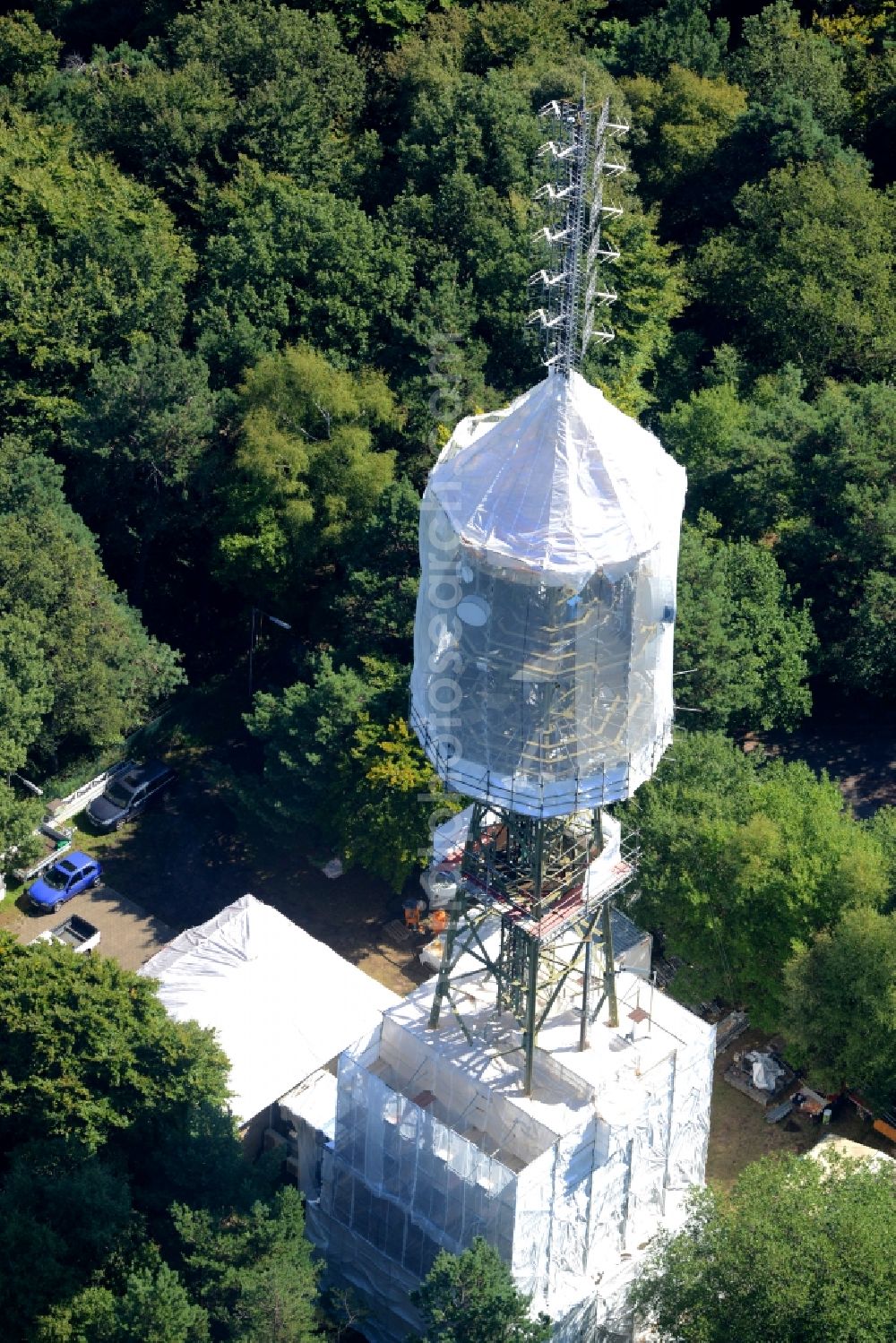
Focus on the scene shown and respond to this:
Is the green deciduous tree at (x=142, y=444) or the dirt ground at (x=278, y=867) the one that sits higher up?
the green deciduous tree at (x=142, y=444)

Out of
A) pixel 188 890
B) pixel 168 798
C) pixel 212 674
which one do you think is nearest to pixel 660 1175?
pixel 188 890

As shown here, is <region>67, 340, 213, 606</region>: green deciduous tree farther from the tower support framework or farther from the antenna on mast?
the antenna on mast

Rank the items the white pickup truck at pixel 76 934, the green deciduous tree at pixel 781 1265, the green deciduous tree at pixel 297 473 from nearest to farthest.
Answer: the green deciduous tree at pixel 781 1265
the white pickup truck at pixel 76 934
the green deciduous tree at pixel 297 473

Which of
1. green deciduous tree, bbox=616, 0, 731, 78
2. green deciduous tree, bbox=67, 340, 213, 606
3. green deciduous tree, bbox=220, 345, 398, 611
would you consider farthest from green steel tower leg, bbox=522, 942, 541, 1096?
green deciduous tree, bbox=616, 0, 731, 78

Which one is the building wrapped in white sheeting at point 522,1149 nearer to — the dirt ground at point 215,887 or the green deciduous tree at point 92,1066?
the green deciduous tree at point 92,1066

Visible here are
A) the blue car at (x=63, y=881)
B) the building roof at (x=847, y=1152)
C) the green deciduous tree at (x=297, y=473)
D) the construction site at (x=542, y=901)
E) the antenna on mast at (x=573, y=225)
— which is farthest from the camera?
the green deciduous tree at (x=297, y=473)

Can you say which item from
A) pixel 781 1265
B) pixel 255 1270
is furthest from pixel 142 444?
pixel 781 1265

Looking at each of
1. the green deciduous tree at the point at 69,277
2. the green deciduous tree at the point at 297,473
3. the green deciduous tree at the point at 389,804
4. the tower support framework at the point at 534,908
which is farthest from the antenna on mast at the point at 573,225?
the green deciduous tree at the point at 69,277
